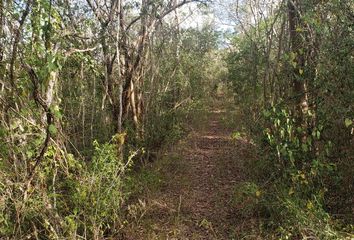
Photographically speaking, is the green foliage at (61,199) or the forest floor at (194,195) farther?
the forest floor at (194,195)

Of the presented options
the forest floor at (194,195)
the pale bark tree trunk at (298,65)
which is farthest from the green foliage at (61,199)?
the pale bark tree trunk at (298,65)

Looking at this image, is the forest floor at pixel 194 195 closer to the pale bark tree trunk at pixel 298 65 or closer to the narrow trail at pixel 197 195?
the narrow trail at pixel 197 195

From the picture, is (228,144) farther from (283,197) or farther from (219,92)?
(219,92)

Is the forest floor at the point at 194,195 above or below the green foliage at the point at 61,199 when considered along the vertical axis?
below

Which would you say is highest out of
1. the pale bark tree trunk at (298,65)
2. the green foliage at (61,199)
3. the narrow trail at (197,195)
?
the pale bark tree trunk at (298,65)

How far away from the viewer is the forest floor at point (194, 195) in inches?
181

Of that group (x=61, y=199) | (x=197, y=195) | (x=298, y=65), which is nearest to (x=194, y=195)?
(x=197, y=195)

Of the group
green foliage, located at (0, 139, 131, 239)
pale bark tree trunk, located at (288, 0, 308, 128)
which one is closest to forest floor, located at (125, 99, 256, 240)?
green foliage, located at (0, 139, 131, 239)

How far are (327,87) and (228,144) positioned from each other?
15.9 ft

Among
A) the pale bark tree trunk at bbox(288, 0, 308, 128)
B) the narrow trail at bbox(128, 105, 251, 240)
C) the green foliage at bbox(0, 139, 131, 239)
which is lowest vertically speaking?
the narrow trail at bbox(128, 105, 251, 240)

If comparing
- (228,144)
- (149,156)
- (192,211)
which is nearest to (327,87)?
(192,211)

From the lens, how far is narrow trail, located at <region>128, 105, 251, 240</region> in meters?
4.61

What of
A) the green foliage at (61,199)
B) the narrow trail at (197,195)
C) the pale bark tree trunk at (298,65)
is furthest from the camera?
the narrow trail at (197,195)

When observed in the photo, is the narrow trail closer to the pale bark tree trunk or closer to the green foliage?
the green foliage
